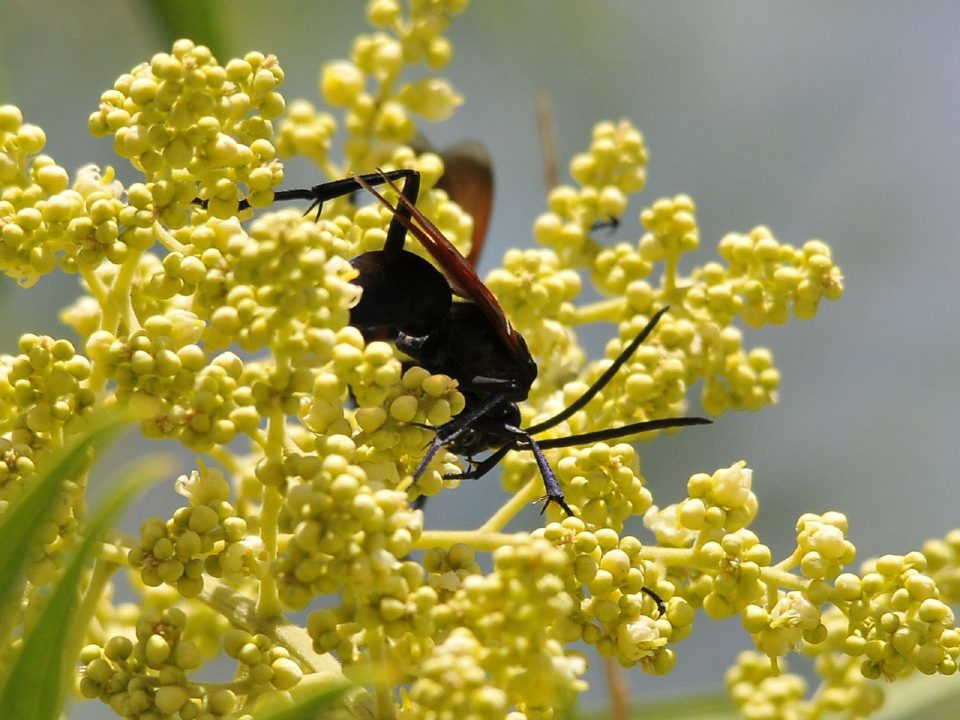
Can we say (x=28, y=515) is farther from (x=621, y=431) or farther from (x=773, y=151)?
(x=773, y=151)

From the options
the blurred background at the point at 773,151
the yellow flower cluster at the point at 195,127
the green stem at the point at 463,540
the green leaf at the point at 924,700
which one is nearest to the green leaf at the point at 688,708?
the green leaf at the point at 924,700

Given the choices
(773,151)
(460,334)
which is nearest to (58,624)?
(460,334)

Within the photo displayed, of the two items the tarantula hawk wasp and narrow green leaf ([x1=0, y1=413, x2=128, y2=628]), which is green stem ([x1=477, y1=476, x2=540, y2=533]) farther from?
narrow green leaf ([x1=0, y1=413, x2=128, y2=628])

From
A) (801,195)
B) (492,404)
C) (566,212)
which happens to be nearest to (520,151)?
(801,195)

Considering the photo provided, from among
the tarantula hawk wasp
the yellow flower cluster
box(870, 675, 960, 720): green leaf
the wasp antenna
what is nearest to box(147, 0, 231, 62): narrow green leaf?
the tarantula hawk wasp

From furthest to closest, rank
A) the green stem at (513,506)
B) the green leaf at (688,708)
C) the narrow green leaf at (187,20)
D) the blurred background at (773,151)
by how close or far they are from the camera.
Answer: the blurred background at (773,151) → the green leaf at (688,708) → the narrow green leaf at (187,20) → the green stem at (513,506)

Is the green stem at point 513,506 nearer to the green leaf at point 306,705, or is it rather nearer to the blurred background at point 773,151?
the green leaf at point 306,705
